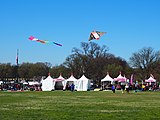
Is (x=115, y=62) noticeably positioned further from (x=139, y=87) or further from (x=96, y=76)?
(x=139, y=87)

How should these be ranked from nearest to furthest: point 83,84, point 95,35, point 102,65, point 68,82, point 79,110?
point 79,110 → point 95,35 → point 83,84 → point 68,82 → point 102,65

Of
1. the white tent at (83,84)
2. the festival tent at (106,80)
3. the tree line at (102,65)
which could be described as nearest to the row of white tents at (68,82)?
the white tent at (83,84)

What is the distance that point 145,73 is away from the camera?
350ft

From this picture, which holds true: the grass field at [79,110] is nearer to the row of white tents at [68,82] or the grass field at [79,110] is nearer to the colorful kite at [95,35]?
the colorful kite at [95,35]

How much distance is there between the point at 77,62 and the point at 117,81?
36483mm

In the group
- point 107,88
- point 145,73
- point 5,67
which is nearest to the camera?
point 107,88

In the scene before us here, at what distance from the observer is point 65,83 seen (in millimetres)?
72250

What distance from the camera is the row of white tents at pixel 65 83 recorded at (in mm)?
69125

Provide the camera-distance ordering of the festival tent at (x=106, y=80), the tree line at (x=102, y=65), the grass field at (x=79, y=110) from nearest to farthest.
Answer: the grass field at (x=79, y=110) → the festival tent at (x=106, y=80) → the tree line at (x=102, y=65)

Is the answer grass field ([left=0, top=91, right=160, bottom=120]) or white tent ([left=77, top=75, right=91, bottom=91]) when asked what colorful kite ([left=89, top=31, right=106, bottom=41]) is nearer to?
grass field ([left=0, top=91, right=160, bottom=120])

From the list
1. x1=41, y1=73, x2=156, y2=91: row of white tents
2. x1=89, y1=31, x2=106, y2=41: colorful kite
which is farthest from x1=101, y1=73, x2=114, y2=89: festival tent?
x1=89, y1=31, x2=106, y2=41: colorful kite

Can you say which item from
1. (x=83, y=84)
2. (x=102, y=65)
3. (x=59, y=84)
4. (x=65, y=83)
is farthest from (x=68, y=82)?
(x=102, y=65)

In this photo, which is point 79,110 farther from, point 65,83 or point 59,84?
point 59,84

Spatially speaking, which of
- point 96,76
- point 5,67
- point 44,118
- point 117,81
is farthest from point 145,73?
point 44,118
